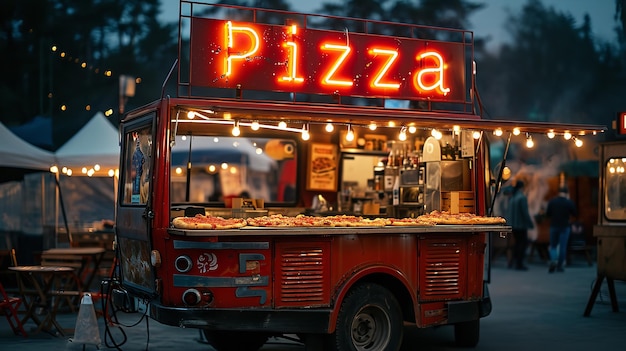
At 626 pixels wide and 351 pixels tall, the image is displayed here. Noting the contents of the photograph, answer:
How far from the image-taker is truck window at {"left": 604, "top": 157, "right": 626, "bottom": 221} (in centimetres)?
1323

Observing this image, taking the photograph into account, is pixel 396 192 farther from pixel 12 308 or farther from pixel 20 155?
pixel 20 155

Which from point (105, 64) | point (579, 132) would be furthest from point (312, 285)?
point (105, 64)

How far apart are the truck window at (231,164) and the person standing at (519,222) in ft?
18.5

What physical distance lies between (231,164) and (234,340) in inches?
489

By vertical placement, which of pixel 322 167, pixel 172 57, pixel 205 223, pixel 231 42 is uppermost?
pixel 172 57

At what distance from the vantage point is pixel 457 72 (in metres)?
10.8

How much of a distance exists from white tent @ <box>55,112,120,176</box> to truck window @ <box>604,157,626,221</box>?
7.96 m

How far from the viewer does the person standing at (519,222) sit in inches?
821

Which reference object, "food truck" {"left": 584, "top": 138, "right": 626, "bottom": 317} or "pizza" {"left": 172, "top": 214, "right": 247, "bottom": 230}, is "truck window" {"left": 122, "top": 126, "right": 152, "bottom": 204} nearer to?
"pizza" {"left": 172, "top": 214, "right": 247, "bottom": 230}

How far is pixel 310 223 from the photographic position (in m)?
8.65

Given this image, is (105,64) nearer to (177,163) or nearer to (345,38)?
(177,163)

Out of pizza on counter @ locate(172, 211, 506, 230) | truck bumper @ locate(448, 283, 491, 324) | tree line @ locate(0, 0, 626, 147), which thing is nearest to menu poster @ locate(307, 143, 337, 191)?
pizza on counter @ locate(172, 211, 506, 230)

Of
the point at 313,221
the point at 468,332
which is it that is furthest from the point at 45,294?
the point at 468,332

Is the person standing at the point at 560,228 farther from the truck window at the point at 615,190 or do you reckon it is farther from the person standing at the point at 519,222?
the truck window at the point at 615,190
